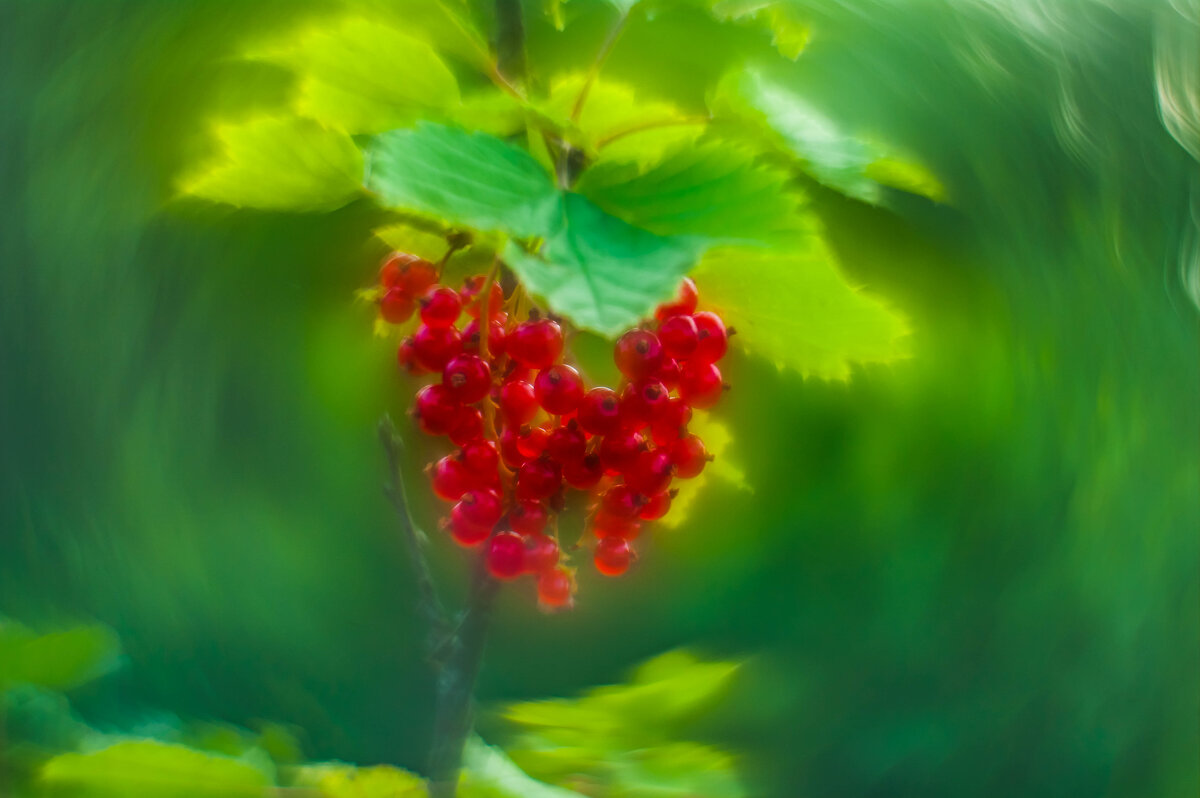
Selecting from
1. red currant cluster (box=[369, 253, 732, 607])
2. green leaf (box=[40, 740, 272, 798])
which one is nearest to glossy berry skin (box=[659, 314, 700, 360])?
red currant cluster (box=[369, 253, 732, 607])

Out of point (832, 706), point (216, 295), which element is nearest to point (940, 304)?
point (832, 706)

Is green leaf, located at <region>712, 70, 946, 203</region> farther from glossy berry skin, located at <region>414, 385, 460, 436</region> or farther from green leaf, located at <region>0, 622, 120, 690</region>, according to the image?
green leaf, located at <region>0, 622, 120, 690</region>

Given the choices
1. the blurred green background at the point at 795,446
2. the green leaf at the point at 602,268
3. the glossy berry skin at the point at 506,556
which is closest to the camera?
the green leaf at the point at 602,268

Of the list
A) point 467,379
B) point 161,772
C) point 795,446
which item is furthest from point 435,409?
point 795,446

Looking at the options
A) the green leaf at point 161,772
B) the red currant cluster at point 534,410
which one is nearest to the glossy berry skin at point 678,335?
the red currant cluster at point 534,410

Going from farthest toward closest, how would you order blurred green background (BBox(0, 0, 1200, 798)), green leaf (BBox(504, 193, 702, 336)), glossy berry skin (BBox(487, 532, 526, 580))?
blurred green background (BBox(0, 0, 1200, 798)) → glossy berry skin (BBox(487, 532, 526, 580)) → green leaf (BBox(504, 193, 702, 336))

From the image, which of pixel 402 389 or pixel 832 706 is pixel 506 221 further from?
pixel 832 706

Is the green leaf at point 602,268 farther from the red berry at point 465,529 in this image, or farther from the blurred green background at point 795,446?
the blurred green background at point 795,446

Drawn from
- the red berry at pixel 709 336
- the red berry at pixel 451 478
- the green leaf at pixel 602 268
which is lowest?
the green leaf at pixel 602 268
